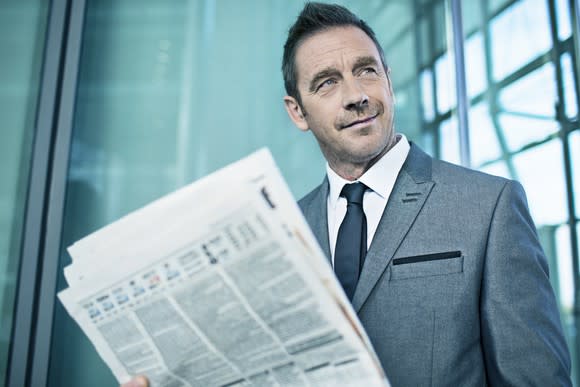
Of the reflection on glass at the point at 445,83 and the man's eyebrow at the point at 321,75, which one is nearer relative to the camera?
the man's eyebrow at the point at 321,75

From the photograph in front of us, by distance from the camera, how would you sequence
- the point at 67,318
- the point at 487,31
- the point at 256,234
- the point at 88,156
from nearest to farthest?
1. the point at 256,234
2. the point at 67,318
3. the point at 88,156
4. the point at 487,31

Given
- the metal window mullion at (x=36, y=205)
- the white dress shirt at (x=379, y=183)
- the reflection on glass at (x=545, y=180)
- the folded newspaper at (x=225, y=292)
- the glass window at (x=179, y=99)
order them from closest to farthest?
the folded newspaper at (x=225, y=292), the white dress shirt at (x=379, y=183), the metal window mullion at (x=36, y=205), the glass window at (x=179, y=99), the reflection on glass at (x=545, y=180)

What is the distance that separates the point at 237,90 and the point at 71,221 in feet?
2.35

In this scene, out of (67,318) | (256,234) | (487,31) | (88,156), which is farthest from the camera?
(487,31)

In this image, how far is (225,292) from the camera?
0.64 m

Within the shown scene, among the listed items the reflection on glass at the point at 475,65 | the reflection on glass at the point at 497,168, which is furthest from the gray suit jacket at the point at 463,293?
the reflection on glass at the point at 475,65

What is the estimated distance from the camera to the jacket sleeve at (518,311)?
2.66 ft

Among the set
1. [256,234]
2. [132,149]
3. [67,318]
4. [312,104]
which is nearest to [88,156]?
[132,149]

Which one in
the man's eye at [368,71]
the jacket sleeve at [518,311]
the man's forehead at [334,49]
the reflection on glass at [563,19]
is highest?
the reflection on glass at [563,19]

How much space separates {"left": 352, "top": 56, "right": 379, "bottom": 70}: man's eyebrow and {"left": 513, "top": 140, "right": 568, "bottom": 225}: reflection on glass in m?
0.97

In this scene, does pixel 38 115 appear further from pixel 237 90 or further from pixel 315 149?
pixel 315 149

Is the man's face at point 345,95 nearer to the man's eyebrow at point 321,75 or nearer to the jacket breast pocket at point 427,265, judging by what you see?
the man's eyebrow at point 321,75

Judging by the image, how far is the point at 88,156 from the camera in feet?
5.51

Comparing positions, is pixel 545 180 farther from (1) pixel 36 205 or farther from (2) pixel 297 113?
(1) pixel 36 205
